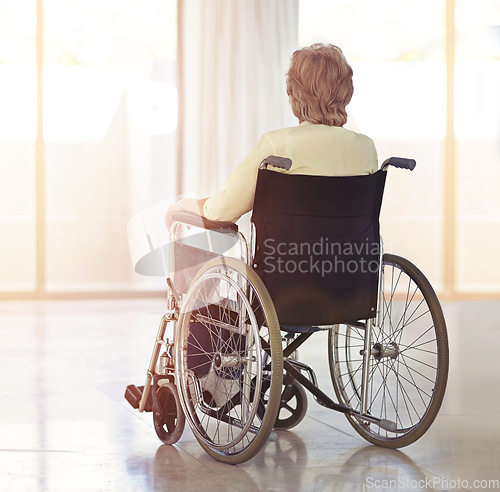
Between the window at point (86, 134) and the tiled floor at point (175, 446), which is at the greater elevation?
the window at point (86, 134)

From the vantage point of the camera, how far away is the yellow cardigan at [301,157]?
94.2 inches

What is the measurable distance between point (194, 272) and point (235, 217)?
0.76ft

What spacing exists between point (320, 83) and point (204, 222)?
1.52 ft

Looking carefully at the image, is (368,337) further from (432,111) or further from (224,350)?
(432,111)

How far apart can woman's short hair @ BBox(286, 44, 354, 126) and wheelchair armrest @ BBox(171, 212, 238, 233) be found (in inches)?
13.3

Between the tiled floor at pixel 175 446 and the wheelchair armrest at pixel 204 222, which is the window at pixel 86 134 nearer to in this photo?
the tiled floor at pixel 175 446

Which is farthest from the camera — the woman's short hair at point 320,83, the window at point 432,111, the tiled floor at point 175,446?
the window at point 432,111

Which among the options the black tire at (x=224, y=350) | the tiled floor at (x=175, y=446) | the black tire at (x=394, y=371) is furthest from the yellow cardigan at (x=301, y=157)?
the tiled floor at (x=175, y=446)

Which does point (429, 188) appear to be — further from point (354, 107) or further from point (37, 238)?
point (37, 238)

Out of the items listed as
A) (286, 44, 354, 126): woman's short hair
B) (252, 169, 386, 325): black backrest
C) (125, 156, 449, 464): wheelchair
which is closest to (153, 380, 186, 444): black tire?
(125, 156, 449, 464): wheelchair

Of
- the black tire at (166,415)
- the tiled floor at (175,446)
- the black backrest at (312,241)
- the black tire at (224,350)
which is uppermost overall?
the black backrest at (312,241)

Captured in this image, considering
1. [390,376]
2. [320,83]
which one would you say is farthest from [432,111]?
[320,83]

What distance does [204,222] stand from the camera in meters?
2.51

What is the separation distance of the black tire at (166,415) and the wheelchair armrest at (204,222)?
0.44 m
